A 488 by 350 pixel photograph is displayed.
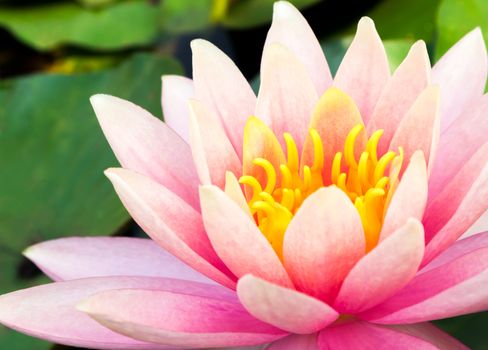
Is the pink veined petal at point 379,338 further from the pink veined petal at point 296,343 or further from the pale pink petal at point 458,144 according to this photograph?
the pale pink petal at point 458,144

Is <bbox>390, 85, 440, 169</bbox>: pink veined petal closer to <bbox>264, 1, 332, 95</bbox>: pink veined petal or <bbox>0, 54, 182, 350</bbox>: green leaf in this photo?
<bbox>264, 1, 332, 95</bbox>: pink veined petal

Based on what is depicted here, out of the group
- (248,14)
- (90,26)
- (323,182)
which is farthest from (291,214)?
(90,26)

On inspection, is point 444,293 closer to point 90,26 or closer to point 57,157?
point 57,157

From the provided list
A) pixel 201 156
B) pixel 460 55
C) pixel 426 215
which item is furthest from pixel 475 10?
pixel 201 156

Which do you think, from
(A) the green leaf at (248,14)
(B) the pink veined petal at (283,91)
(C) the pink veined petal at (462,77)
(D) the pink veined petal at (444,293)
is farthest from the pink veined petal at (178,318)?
(A) the green leaf at (248,14)

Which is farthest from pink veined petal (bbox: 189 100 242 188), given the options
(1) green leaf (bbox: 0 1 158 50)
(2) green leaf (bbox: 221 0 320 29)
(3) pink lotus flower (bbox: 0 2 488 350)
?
(1) green leaf (bbox: 0 1 158 50)
